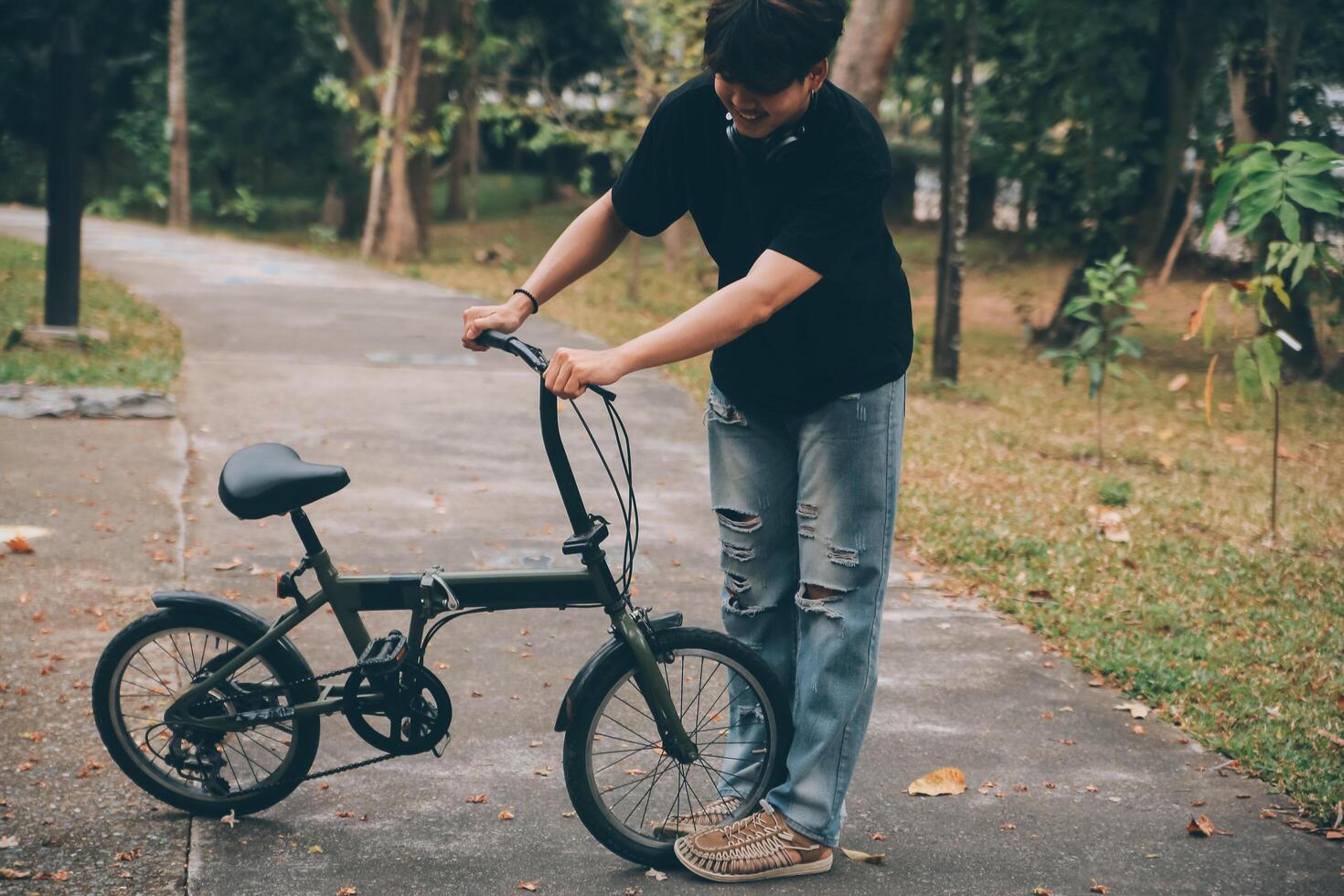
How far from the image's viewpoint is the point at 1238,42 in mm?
13219

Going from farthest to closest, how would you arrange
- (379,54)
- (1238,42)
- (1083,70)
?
1. (379,54)
2. (1083,70)
3. (1238,42)

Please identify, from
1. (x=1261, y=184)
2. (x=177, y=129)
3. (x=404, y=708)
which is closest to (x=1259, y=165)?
(x=1261, y=184)

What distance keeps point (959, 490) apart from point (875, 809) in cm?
443

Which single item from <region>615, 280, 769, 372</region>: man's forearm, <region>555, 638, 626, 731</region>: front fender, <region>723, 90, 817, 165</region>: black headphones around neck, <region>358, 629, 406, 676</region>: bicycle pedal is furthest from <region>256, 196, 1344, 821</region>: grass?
<region>358, 629, 406, 676</region>: bicycle pedal

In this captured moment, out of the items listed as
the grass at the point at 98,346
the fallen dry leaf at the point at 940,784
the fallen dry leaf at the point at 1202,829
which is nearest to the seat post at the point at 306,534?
the fallen dry leaf at the point at 940,784

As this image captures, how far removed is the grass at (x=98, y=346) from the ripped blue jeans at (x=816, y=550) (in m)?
6.64

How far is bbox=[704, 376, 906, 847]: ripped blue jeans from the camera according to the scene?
320 cm

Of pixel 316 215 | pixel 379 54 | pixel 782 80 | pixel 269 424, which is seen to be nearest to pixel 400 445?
pixel 269 424

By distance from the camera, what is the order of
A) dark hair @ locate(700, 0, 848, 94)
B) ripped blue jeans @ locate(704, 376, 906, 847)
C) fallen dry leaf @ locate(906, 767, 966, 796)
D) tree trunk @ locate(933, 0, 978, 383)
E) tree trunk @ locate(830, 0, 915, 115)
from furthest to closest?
tree trunk @ locate(830, 0, 915, 115), tree trunk @ locate(933, 0, 978, 383), fallen dry leaf @ locate(906, 767, 966, 796), ripped blue jeans @ locate(704, 376, 906, 847), dark hair @ locate(700, 0, 848, 94)

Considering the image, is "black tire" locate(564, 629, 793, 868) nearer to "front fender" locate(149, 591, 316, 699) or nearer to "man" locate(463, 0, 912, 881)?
"man" locate(463, 0, 912, 881)

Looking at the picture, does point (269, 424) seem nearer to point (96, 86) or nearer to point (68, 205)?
point (68, 205)

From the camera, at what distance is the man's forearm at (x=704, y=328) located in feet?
9.45

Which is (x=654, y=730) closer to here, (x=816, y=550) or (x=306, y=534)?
(x=816, y=550)

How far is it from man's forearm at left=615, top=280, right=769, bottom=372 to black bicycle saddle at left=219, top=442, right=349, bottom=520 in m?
0.89
